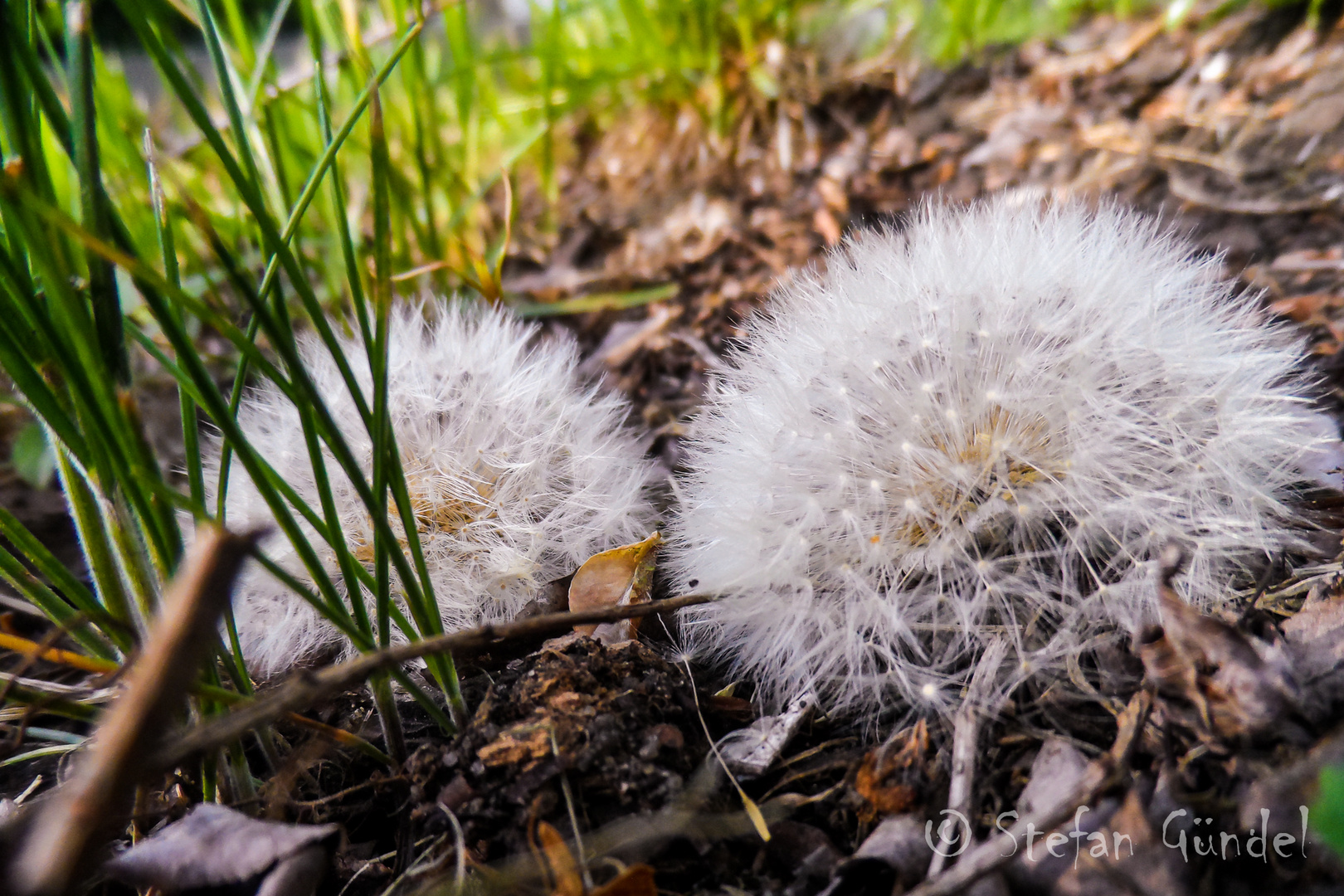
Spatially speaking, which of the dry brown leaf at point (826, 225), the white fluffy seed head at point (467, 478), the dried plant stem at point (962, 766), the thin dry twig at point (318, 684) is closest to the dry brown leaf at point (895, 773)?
the dried plant stem at point (962, 766)

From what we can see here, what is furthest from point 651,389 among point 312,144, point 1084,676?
point 312,144

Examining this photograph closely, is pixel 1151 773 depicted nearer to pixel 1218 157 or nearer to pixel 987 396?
pixel 987 396

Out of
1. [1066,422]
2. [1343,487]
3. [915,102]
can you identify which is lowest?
[1343,487]

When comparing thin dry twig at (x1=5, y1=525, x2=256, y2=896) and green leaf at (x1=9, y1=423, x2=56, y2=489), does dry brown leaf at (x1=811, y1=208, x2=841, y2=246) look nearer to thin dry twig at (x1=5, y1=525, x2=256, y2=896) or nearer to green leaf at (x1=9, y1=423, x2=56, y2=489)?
thin dry twig at (x1=5, y1=525, x2=256, y2=896)

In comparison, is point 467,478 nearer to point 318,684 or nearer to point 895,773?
point 318,684

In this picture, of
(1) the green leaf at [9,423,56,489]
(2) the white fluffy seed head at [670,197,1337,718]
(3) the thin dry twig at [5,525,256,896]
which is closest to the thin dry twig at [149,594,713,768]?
(3) the thin dry twig at [5,525,256,896]

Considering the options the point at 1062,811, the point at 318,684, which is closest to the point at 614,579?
the point at 318,684
